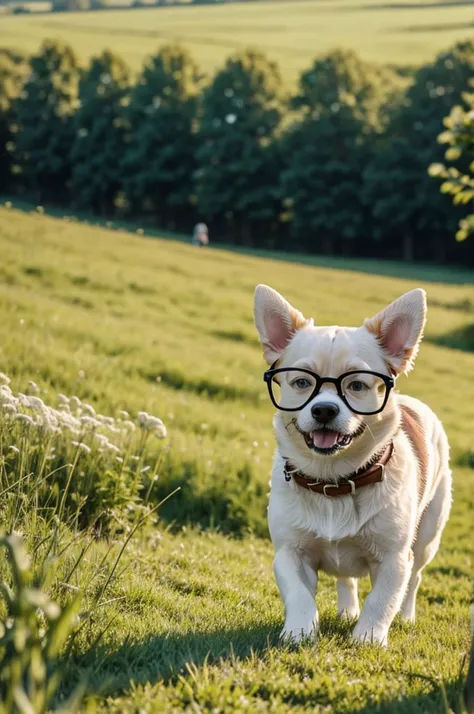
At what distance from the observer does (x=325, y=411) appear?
16.3 ft

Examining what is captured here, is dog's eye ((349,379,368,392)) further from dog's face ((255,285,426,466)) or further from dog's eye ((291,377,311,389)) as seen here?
dog's eye ((291,377,311,389))

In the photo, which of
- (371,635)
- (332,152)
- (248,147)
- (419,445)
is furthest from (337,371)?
(248,147)

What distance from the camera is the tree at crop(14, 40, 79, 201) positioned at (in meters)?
75.5

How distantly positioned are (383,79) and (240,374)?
67400 millimetres

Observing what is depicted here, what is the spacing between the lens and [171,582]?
6.09 meters

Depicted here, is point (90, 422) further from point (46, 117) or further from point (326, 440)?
point (46, 117)

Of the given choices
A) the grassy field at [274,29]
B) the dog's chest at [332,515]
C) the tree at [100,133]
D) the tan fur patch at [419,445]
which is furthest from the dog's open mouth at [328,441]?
the grassy field at [274,29]

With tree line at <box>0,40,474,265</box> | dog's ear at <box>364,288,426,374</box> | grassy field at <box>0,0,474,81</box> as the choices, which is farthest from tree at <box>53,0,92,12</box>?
dog's ear at <box>364,288,426,374</box>

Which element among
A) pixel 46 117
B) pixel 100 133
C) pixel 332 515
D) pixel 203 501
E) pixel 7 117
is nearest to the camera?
pixel 332 515

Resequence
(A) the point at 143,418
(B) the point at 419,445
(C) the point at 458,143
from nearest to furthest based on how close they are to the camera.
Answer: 1. (B) the point at 419,445
2. (A) the point at 143,418
3. (C) the point at 458,143

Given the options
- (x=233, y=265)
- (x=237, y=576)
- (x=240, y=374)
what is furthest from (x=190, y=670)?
(x=233, y=265)

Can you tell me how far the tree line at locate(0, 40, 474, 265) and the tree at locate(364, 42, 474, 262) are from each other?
0.10 m

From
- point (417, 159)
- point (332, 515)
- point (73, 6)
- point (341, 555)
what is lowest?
point (341, 555)

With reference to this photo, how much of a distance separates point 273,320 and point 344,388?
716mm
